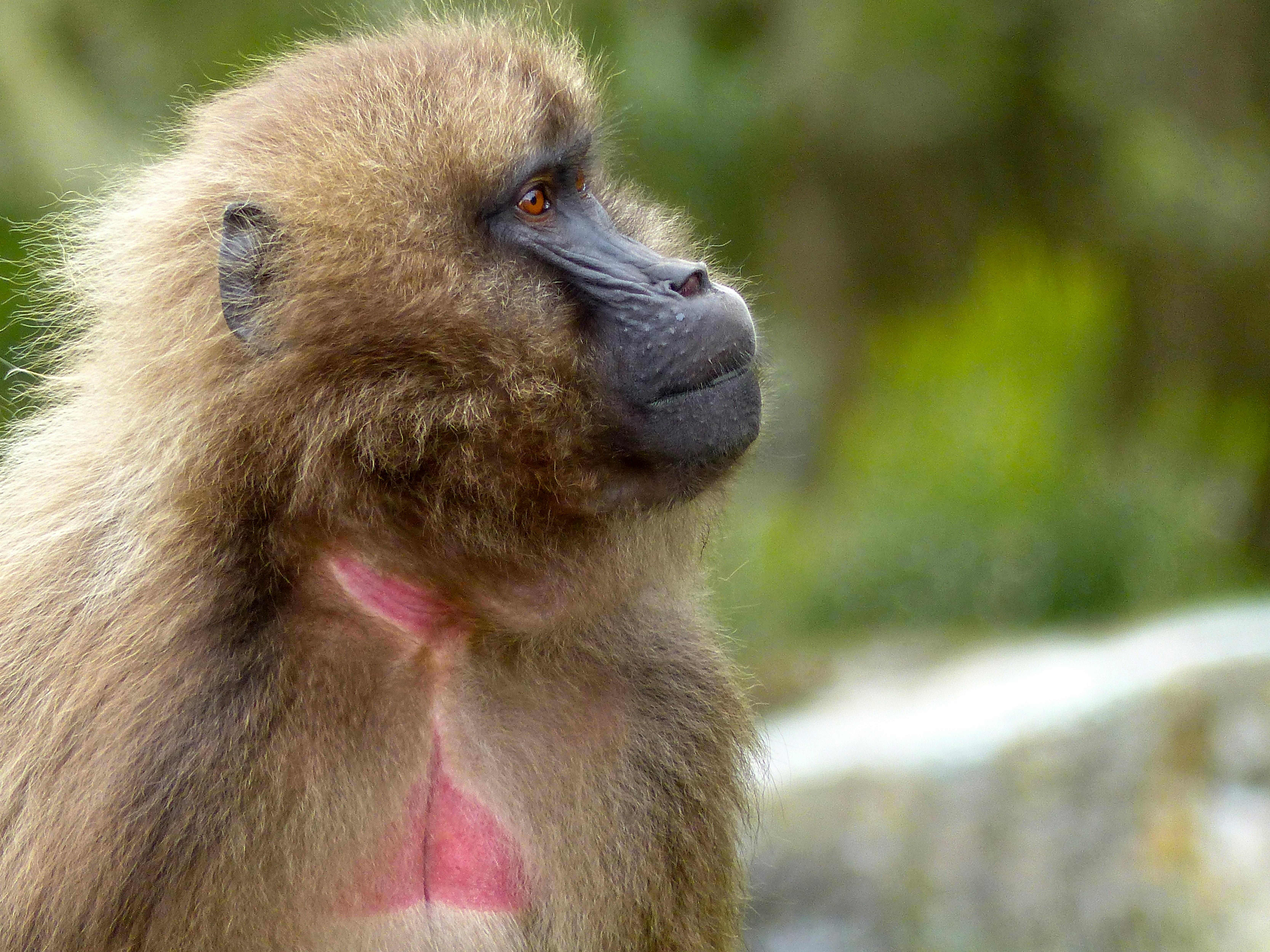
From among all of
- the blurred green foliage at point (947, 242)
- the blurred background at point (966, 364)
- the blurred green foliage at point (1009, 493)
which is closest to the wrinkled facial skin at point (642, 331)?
the blurred background at point (966, 364)

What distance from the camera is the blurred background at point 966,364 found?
5.67 meters

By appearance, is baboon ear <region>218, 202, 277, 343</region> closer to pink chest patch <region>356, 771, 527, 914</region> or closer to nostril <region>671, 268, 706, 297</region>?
nostril <region>671, 268, 706, 297</region>

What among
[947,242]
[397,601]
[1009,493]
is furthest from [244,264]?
[947,242]

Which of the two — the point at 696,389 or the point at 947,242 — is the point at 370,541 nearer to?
the point at 696,389

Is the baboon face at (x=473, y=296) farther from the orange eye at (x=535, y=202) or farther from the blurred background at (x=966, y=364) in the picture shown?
the blurred background at (x=966, y=364)

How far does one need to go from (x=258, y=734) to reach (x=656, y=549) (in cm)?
81

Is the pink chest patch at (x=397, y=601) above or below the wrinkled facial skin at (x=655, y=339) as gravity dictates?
below

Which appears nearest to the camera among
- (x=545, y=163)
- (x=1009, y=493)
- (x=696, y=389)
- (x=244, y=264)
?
(x=244, y=264)

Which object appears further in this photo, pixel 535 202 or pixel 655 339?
pixel 535 202

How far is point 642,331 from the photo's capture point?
268 centimetres

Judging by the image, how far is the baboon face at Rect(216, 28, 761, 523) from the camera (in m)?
2.55

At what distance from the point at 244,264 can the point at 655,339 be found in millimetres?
730

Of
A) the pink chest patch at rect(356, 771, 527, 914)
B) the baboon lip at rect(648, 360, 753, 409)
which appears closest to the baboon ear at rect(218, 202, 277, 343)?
the baboon lip at rect(648, 360, 753, 409)

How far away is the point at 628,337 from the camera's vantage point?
2682 mm
